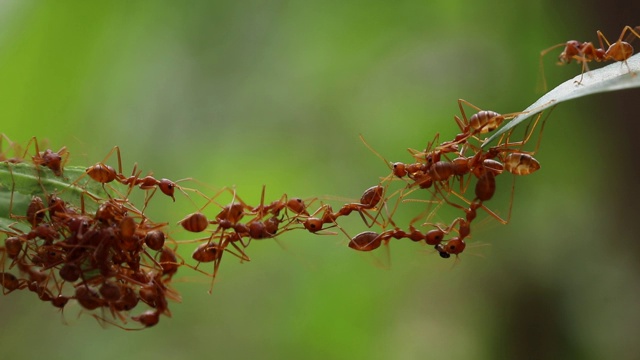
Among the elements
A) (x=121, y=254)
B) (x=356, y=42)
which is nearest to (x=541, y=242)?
(x=356, y=42)

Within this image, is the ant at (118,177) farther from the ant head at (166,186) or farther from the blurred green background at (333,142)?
the blurred green background at (333,142)

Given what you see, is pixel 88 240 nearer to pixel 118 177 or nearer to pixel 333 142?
pixel 118 177

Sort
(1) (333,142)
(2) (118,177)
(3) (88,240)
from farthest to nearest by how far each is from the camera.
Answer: (1) (333,142) → (2) (118,177) → (3) (88,240)

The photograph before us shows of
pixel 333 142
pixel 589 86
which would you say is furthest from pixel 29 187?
pixel 333 142

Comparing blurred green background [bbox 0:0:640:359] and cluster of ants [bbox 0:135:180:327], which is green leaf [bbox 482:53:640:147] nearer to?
cluster of ants [bbox 0:135:180:327]

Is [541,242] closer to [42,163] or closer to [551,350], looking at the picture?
[551,350]

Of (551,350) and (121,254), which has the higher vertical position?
(121,254)
